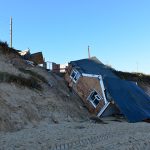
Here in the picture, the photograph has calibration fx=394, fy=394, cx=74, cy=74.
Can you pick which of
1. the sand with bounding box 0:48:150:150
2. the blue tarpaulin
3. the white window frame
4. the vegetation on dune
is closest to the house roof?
the white window frame

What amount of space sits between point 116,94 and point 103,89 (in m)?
1.02

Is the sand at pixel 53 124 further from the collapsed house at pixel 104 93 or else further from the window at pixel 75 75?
the window at pixel 75 75

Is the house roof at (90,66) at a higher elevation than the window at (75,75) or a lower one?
higher

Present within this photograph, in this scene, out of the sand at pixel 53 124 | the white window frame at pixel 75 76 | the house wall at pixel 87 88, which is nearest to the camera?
the sand at pixel 53 124

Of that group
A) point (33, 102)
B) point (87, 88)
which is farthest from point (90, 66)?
point (33, 102)

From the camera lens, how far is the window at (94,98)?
2928cm

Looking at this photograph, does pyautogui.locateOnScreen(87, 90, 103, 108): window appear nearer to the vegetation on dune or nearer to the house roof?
the house roof

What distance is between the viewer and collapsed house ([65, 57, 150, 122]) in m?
28.0

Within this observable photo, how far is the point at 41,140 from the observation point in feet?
44.3

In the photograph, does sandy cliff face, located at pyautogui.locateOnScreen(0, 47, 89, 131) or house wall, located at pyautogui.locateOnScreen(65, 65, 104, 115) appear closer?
sandy cliff face, located at pyautogui.locateOnScreen(0, 47, 89, 131)

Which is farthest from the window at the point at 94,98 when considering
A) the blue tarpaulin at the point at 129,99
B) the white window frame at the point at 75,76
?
the white window frame at the point at 75,76

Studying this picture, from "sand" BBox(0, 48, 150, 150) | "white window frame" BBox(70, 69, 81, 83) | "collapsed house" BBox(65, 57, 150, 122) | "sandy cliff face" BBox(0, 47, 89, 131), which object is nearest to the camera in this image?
"sand" BBox(0, 48, 150, 150)

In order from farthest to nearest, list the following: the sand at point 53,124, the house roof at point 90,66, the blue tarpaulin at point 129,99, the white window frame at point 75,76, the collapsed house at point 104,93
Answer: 1. the house roof at point 90,66
2. the white window frame at point 75,76
3. the collapsed house at point 104,93
4. the blue tarpaulin at point 129,99
5. the sand at point 53,124

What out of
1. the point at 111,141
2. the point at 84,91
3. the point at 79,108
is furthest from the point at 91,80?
the point at 111,141
